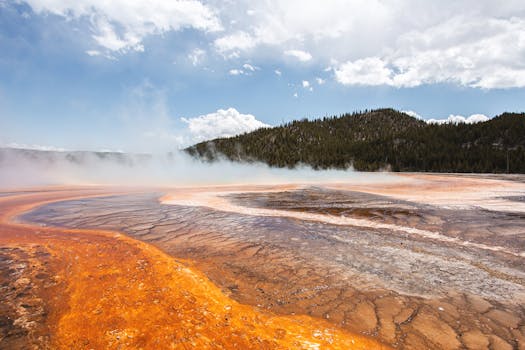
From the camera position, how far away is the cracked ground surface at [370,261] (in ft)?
12.1

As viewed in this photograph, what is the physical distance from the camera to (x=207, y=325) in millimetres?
3580

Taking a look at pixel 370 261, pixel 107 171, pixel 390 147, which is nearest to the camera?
pixel 370 261

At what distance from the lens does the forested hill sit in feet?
237

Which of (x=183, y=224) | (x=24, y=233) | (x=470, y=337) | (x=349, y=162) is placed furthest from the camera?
(x=349, y=162)

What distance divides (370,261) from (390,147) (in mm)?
101335

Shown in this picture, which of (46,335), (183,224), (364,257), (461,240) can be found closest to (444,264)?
(364,257)

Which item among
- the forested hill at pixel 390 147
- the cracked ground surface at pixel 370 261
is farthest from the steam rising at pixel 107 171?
the forested hill at pixel 390 147

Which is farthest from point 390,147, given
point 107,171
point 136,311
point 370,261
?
point 136,311

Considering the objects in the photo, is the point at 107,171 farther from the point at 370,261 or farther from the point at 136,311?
the point at 370,261

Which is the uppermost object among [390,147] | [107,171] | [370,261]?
[390,147]

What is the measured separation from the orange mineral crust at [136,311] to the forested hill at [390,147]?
77.9 m

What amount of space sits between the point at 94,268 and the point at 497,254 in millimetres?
8484

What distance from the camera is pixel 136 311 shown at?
3906 mm

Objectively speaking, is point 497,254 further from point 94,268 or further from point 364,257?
point 94,268
